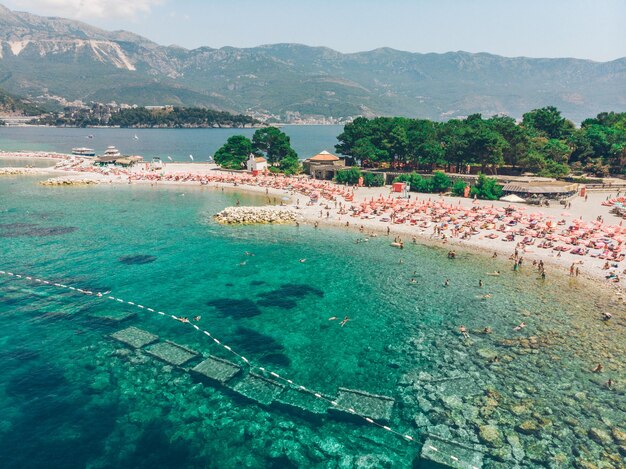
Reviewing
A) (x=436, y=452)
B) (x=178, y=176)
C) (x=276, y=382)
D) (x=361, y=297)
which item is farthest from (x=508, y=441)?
(x=178, y=176)

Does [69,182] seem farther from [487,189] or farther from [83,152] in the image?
[487,189]

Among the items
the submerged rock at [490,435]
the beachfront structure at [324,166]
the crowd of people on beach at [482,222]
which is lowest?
the submerged rock at [490,435]

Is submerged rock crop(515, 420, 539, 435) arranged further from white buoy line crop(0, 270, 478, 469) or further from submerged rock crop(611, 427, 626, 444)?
white buoy line crop(0, 270, 478, 469)

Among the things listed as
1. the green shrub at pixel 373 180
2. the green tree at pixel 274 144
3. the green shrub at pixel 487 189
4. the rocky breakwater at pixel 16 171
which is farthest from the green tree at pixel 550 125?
the rocky breakwater at pixel 16 171

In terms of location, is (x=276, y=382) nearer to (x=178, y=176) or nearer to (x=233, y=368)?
(x=233, y=368)

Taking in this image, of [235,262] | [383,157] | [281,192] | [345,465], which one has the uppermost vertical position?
→ [383,157]

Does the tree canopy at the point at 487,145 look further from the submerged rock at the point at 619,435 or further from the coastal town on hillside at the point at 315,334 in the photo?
the submerged rock at the point at 619,435
